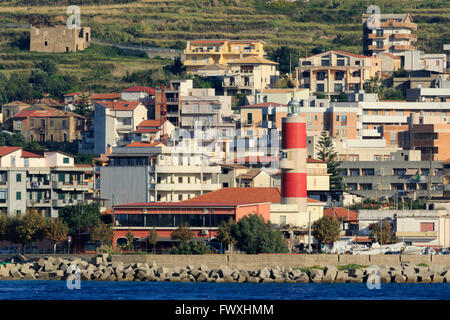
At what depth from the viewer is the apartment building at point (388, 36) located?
130 metres

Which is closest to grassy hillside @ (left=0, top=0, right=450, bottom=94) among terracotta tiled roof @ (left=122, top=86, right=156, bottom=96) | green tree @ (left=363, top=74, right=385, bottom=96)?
terracotta tiled roof @ (left=122, top=86, right=156, bottom=96)

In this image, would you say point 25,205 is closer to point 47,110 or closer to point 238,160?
point 238,160

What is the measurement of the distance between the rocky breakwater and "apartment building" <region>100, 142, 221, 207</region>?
15.1m

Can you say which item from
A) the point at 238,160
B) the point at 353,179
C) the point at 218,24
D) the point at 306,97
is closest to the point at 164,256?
the point at 238,160

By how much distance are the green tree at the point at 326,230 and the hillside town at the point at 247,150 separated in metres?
0.16

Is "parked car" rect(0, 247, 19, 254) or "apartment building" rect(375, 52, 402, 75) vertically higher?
"apartment building" rect(375, 52, 402, 75)

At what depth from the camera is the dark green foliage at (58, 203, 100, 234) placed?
7625 centimetres

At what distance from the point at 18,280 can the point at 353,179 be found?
36.9 meters

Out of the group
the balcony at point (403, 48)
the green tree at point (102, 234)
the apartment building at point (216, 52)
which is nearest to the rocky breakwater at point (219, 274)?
the green tree at point (102, 234)

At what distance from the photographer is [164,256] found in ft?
227

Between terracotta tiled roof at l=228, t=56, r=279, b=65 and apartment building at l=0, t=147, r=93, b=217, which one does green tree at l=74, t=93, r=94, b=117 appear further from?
apartment building at l=0, t=147, r=93, b=217

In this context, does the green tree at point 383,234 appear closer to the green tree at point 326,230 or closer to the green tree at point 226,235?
the green tree at point 326,230

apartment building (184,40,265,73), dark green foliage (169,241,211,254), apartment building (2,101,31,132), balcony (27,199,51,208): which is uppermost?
apartment building (184,40,265,73)

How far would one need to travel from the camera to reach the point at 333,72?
4697 inches
